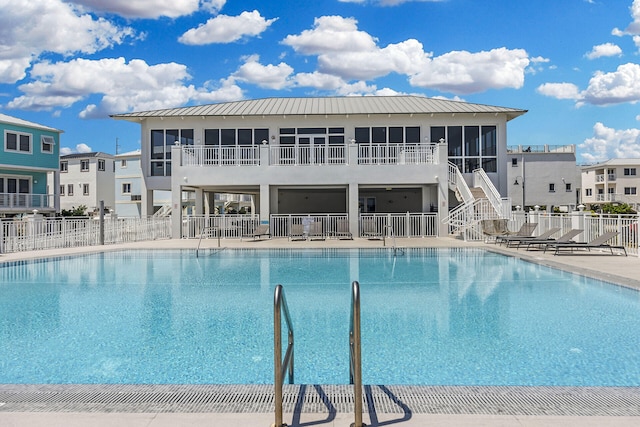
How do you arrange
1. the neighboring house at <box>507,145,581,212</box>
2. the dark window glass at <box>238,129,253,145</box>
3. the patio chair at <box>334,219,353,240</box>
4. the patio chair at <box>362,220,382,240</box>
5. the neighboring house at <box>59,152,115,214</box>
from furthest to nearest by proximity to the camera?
the neighboring house at <box>507,145,581,212</box> → the neighboring house at <box>59,152,115,214</box> → the dark window glass at <box>238,129,253,145</box> → the patio chair at <box>362,220,382,240</box> → the patio chair at <box>334,219,353,240</box>

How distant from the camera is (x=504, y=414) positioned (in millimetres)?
3428

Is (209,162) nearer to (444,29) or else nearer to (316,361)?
(444,29)

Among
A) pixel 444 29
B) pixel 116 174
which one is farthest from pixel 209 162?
pixel 116 174

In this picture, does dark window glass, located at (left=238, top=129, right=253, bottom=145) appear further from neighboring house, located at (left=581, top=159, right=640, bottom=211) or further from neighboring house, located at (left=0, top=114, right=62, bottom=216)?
neighboring house, located at (left=581, top=159, right=640, bottom=211)

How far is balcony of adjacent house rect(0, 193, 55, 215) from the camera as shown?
31656mm

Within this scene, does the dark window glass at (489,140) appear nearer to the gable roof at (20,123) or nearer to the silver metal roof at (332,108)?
the silver metal roof at (332,108)

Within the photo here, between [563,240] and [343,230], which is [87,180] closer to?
[343,230]

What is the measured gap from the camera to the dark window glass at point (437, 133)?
26.0 m

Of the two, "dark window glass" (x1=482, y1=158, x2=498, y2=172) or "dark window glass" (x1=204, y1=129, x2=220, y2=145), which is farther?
"dark window glass" (x1=204, y1=129, x2=220, y2=145)

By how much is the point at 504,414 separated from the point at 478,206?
17.6 m

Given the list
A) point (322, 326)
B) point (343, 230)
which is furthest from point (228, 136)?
point (322, 326)

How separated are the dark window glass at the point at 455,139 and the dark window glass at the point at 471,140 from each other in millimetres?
315

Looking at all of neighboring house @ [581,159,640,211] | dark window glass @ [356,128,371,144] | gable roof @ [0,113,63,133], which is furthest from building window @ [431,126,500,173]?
neighboring house @ [581,159,640,211]

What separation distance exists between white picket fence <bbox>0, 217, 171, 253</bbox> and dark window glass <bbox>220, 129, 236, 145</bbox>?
6.02 metres
